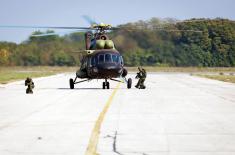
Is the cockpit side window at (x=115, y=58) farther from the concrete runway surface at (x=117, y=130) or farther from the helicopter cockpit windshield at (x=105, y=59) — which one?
the concrete runway surface at (x=117, y=130)

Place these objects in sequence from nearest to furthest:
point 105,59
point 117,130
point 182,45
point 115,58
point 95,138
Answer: point 95,138 → point 117,130 → point 105,59 → point 115,58 → point 182,45

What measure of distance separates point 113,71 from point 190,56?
4270cm

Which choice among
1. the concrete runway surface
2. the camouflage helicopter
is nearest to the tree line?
the camouflage helicopter

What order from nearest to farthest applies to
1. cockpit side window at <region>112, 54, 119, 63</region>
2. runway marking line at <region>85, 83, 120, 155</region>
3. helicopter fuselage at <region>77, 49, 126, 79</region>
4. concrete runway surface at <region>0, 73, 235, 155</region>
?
1. runway marking line at <region>85, 83, 120, 155</region>
2. concrete runway surface at <region>0, 73, 235, 155</region>
3. helicopter fuselage at <region>77, 49, 126, 79</region>
4. cockpit side window at <region>112, 54, 119, 63</region>

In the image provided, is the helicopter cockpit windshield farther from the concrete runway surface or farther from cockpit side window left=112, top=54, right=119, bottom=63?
the concrete runway surface

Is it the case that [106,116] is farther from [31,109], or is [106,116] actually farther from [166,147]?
[166,147]

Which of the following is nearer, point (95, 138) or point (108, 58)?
point (95, 138)

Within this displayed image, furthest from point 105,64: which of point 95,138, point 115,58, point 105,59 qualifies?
point 95,138

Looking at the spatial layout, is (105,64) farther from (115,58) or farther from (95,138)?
(95,138)

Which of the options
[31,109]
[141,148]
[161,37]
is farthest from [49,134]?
[161,37]

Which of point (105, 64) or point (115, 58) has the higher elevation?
point (115, 58)

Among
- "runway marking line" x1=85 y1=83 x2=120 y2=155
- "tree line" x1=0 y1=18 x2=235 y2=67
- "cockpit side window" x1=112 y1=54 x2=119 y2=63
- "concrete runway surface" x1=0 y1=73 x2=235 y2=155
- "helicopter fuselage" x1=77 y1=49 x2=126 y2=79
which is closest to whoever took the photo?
"runway marking line" x1=85 y1=83 x2=120 y2=155

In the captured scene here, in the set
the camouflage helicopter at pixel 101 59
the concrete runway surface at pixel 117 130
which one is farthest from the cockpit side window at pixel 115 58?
the concrete runway surface at pixel 117 130

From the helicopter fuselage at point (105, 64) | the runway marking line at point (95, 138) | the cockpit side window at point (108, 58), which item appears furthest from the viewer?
the cockpit side window at point (108, 58)
